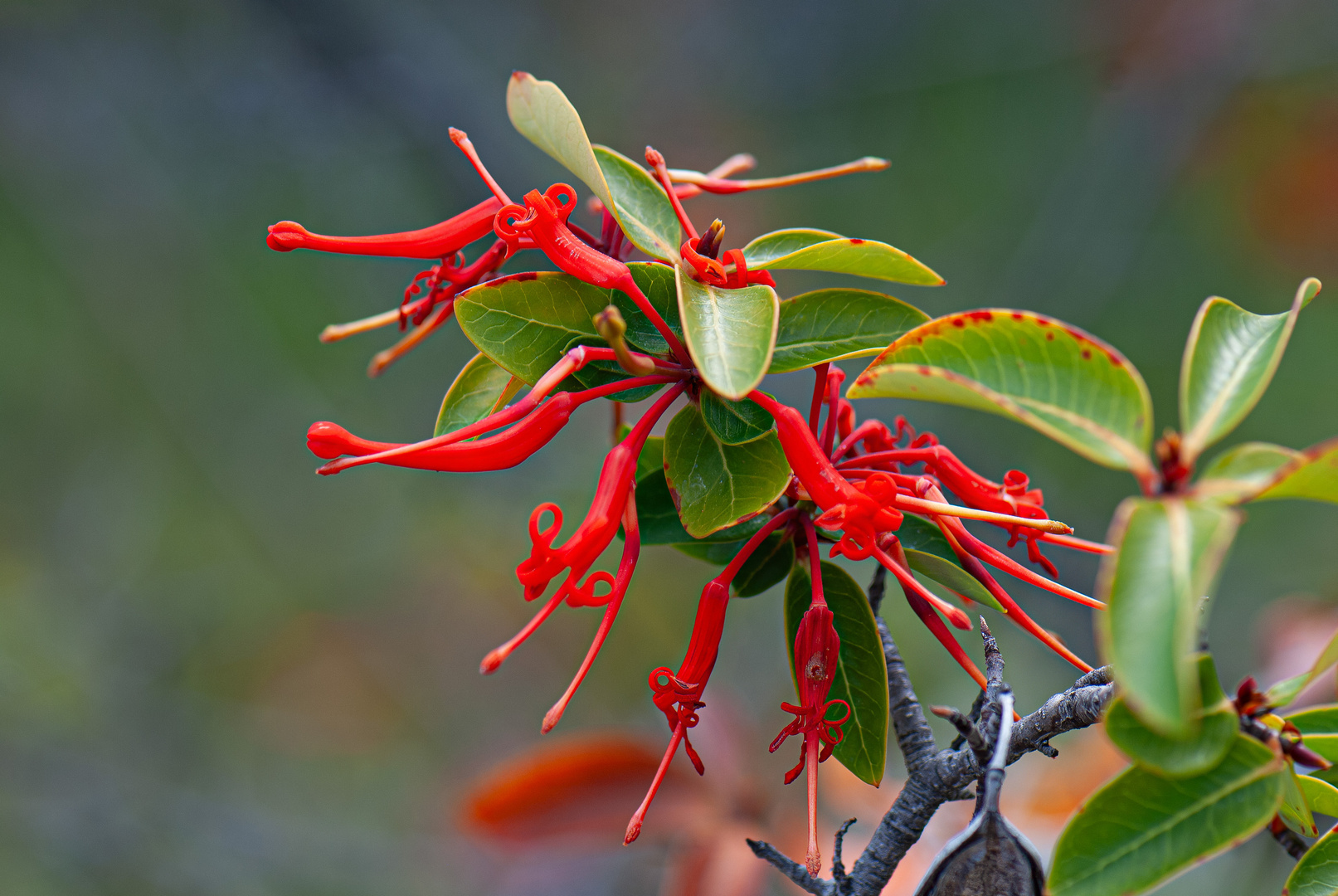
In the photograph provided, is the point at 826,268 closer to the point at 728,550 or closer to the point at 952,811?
the point at 728,550

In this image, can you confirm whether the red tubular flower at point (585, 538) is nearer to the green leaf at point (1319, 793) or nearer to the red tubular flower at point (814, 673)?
the red tubular flower at point (814, 673)

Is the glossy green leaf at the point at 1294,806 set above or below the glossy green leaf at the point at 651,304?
below

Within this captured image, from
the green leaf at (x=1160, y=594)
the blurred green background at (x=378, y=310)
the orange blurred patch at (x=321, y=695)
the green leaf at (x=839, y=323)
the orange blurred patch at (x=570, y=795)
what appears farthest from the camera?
the orange blurred patch at (x=321, y=695)

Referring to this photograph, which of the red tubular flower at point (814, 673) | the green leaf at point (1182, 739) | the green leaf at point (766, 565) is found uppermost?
the green leaf at point (766, 565)

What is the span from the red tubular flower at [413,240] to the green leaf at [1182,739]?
370mm

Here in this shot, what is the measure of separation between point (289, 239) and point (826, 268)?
0.92ft

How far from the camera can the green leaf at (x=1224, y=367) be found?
1.01 feet

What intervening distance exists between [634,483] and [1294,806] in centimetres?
32

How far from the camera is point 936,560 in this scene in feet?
1.57

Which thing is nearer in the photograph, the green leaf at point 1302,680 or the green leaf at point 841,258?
the green leaf at point 1302,680

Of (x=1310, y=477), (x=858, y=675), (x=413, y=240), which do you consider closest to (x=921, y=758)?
(x=858, y=675)

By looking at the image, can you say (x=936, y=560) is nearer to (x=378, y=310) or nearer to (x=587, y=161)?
(x=587, y=161)

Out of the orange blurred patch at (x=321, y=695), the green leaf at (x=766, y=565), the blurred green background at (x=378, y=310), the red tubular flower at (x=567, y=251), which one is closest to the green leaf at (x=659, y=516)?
the green leaf at (x=766, y=565)

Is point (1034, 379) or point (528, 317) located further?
point (528, 317)
